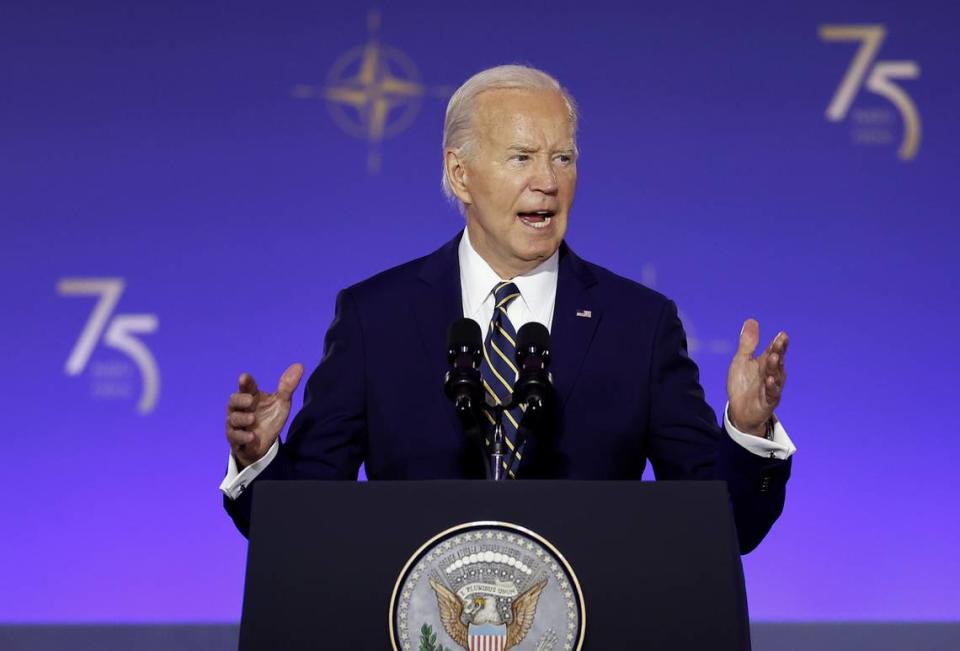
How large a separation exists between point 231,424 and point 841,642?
2.27m

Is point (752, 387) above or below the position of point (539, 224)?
below

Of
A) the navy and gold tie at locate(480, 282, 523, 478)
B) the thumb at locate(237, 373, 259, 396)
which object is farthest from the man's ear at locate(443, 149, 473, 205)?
the thumb at locate(237, 373, 259, 396)

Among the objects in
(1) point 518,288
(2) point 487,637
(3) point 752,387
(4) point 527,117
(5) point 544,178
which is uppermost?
(4) point 527,117

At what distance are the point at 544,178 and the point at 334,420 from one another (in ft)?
1.68

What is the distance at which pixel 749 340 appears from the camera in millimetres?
1641

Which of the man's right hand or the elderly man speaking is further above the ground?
the elderly man speaking

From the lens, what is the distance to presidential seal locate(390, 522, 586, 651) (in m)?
1.25

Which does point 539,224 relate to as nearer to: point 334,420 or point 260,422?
point 334,420

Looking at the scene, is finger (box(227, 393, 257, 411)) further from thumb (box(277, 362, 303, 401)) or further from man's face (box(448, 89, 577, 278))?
man's face (box(448, 89, 577, 278))

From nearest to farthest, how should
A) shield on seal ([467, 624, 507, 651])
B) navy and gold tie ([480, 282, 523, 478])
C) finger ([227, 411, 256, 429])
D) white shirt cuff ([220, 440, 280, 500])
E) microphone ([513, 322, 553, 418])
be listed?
1. shield on seal ([467, 624, 507, 651])
2. microphone ([513, 322, 553, 418])
3. finger ([227, 411, 256, 429])
4. white shirt cuff ([220, 440, 280, 500])
5. navy and gold tie ([480, 282, 523, 478])

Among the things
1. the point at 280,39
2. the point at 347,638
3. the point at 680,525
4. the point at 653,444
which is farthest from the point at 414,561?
the point at 280,39

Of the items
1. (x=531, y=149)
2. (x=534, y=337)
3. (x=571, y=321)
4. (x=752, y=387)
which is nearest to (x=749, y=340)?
(x=752, y=387)

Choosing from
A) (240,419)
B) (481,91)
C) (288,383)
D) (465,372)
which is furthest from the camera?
(481,91)

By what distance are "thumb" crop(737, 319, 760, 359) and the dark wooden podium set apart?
347 mm
